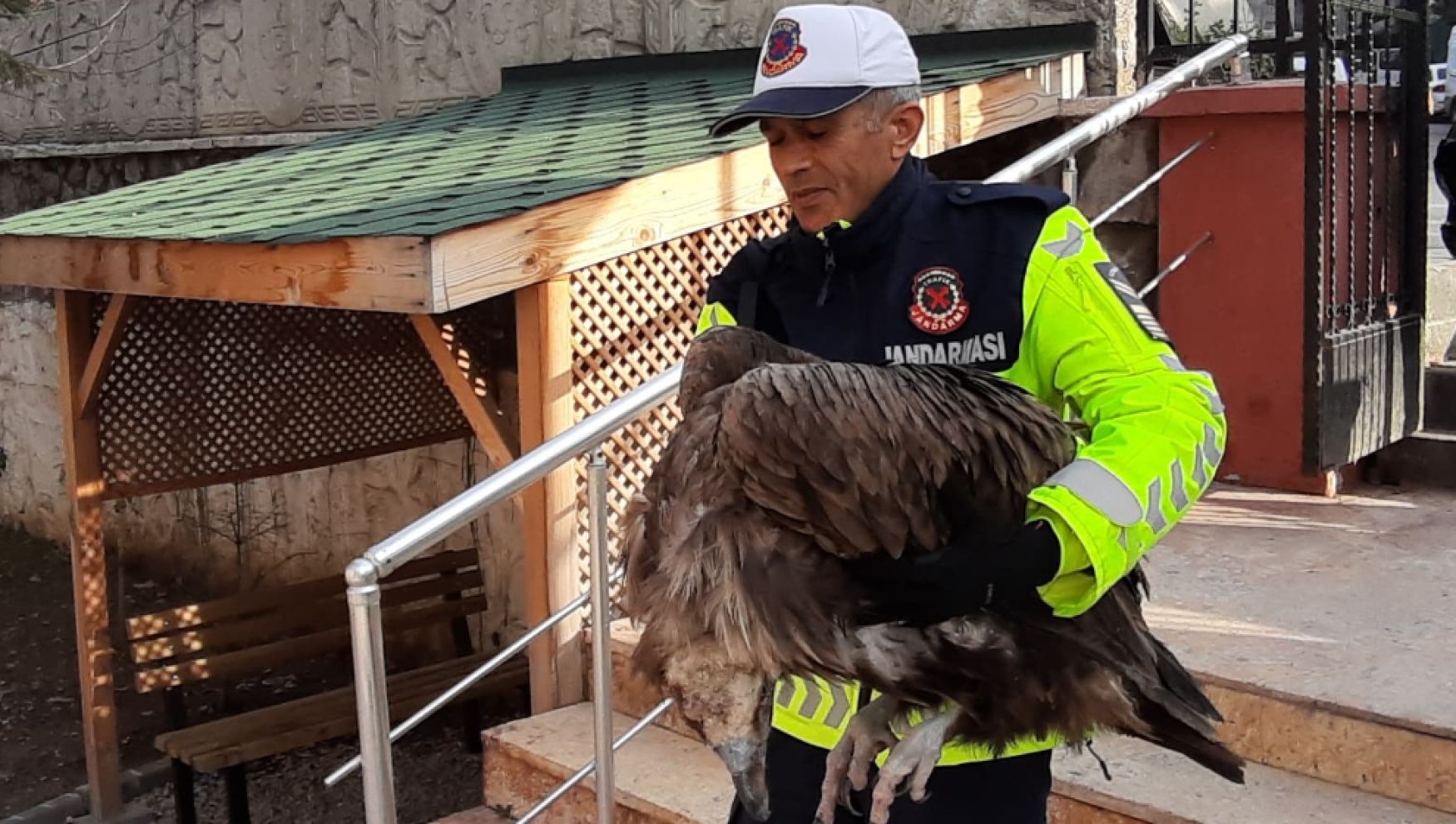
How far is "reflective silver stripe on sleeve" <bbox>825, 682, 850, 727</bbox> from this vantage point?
82.0 inches

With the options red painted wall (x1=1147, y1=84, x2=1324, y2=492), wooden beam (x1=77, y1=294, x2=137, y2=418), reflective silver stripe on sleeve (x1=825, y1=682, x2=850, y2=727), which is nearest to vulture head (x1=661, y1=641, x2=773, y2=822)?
reflective silver stripe on sleeve (x1=825, y1=682, x2=850, y2=727)

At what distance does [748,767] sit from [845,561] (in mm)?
268

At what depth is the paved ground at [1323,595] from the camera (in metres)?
3.51

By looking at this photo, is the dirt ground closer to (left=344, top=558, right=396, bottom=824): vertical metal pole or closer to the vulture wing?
(left=344, top=558, right=396, bottom=824): vertical metal pole

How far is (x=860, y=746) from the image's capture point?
1844 millimetres

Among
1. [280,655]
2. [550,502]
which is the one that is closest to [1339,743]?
[550,502]

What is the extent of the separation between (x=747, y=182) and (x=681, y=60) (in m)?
2.37

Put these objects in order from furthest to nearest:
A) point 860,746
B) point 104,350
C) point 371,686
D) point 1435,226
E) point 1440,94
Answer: point 1440,94, point 1435,226, point 104,350, point 371,686, point 860,746

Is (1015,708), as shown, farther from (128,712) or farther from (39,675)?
(39,675)

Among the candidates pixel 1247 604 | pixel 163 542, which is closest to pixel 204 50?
pixel 163 542

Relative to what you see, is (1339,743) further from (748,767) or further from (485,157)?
(485,157)

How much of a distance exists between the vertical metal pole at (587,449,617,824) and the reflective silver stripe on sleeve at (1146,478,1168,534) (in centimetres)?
177

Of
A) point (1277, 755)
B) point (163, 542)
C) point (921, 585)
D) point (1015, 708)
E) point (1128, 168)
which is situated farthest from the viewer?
point (163, 542)

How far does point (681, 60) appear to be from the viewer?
23.3 ft
